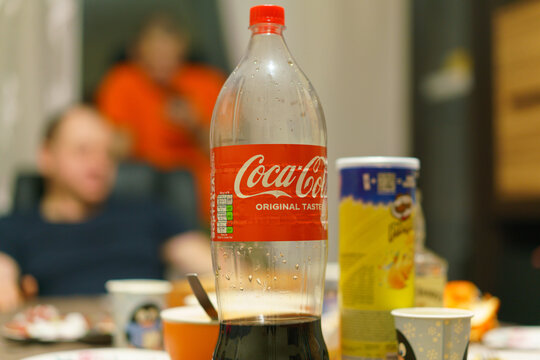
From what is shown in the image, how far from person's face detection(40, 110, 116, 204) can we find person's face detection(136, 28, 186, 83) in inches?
24.9

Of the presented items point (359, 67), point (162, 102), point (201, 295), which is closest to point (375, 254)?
point (201, 295)

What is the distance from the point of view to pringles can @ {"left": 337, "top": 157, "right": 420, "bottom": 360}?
2.38 ft

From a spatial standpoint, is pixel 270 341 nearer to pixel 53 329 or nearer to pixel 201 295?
pixel 201 295

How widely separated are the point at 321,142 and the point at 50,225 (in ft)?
6.59

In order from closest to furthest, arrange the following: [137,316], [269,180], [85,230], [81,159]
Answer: [269,180] < [137,316] < [85,230] < [81,159]

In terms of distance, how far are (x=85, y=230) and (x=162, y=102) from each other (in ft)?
3.18

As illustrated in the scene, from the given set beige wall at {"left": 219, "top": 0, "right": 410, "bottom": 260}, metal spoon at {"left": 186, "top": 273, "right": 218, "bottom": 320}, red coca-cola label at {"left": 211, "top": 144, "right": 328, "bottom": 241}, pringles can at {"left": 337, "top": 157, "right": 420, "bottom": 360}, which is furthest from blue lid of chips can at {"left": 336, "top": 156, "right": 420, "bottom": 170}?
beige wall at {"left": 219, "top": 0, "right": 410, "bottom": 260}

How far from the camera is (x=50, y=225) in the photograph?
2482 millimetres

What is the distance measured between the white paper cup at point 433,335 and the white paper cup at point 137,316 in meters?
0.45

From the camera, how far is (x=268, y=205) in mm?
631

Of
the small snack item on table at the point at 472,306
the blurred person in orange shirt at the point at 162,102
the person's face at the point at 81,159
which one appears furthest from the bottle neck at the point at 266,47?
the blurred person in orange shirt at the point at 162,102

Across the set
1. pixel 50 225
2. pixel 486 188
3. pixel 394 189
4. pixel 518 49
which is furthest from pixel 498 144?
pixel 394 189

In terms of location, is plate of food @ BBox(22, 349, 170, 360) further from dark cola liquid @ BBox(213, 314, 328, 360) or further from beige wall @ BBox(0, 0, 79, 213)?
beige wall @ BBox(0, 0, 79, 213)

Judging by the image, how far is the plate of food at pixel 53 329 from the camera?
3.39 ft
